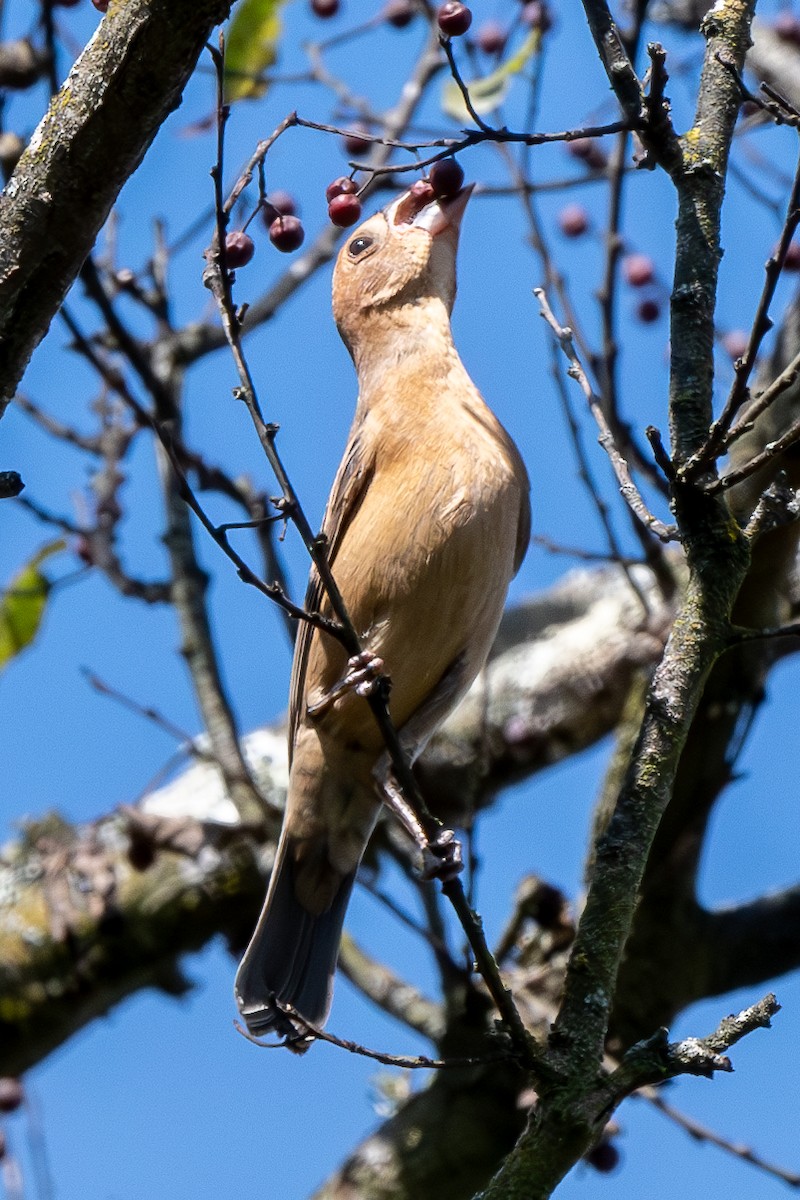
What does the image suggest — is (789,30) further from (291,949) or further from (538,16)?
(291,949)

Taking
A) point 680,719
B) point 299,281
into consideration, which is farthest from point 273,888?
point 299,281

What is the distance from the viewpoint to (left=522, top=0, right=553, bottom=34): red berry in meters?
5.21

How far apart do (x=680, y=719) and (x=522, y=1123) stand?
2.40 m

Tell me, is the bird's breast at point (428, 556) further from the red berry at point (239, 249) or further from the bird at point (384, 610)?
the red berry at point (239, 249)

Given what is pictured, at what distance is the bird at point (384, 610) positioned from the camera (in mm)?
3654

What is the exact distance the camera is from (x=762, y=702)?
4.79 meters

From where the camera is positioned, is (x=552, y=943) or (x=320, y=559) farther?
(x=552, y=943)

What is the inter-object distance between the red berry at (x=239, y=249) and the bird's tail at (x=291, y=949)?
5.47ft

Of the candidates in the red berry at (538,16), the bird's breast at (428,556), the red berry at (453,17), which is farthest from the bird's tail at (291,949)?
the red berry at (538,16)

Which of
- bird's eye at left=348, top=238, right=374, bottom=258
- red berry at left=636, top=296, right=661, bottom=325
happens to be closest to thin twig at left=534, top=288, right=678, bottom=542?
bird's eye at left=348, top=238, right=374, bottom=258

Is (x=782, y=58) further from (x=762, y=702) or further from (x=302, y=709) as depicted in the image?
(x=302, y=709)

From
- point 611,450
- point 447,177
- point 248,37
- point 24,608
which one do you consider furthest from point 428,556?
point 248,37

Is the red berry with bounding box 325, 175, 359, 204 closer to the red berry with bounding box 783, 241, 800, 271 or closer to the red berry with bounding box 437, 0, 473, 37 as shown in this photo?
the red berry with bounding box 437, 0, 473, 37

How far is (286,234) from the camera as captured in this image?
3.41 meters
